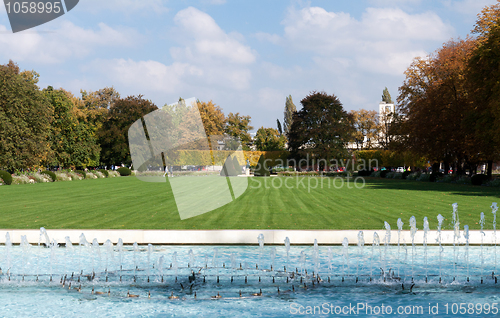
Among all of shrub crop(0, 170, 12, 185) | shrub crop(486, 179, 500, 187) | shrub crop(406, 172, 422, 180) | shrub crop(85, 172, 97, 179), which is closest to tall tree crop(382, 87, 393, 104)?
shrub crop(406, 172, 422, 180)

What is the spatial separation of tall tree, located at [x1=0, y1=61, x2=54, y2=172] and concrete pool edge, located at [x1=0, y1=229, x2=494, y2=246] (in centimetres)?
3424

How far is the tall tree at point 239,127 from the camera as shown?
8925 cm

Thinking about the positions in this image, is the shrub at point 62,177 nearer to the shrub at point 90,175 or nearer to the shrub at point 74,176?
the shrub at point 74,176

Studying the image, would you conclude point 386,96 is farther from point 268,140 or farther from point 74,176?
point 74,176

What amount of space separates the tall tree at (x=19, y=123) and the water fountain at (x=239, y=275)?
3477 centimetres

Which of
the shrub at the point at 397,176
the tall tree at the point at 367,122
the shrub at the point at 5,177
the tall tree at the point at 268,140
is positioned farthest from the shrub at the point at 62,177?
the tall tree at the point at 367,122

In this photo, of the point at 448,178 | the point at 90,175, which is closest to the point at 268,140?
the point at 90,175

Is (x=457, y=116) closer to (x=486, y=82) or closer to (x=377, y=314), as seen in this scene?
(x=486, y=82)

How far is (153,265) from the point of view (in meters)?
9.20

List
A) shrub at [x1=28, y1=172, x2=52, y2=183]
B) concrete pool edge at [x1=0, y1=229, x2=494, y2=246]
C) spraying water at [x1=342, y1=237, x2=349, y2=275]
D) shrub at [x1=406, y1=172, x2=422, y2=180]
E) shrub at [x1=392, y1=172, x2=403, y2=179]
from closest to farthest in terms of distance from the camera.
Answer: spraying water at [x1=342, y1=237, x2=349, y2=275] < concrete pool edge at [x1=0, y1=229, x2=494, y2=246] < shrub at [x1=28, y1=172, x2=52, y2=183] < shrub at [x1=406, y1=172, x2=422, y2=180] < shrub at [x1=392, y1=172, x2=403, y2=179]

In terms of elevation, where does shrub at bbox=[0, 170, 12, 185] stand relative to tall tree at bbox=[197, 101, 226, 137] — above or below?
below

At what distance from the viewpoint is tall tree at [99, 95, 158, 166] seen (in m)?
65.9

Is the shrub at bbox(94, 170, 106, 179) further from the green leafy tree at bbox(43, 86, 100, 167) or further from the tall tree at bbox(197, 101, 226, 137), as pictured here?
the tall tree at bbox(197, 101, 226, 137)

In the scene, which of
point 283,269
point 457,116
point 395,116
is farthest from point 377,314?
point 395,116
